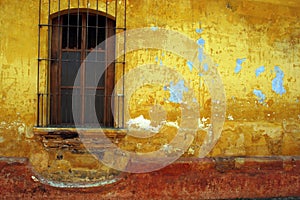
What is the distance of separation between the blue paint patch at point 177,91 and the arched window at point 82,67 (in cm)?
84

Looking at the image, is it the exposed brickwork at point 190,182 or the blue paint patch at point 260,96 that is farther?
the blue paint patch at point 260,96

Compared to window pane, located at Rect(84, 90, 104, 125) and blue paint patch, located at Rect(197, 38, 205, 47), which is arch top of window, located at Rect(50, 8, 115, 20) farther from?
blue paint patch, located at Rect(197, 38, 205, 47)

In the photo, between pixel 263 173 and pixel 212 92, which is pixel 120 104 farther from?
pixel 263 173

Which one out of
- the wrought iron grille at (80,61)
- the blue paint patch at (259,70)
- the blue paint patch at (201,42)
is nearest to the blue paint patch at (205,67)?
the blue paint patch at (201,42)

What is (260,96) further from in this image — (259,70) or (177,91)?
(177,91)

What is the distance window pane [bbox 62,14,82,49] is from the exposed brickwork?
1.68 metres

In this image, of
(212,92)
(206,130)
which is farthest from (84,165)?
(212,92)

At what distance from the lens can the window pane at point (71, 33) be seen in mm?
4641

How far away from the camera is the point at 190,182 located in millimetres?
4590

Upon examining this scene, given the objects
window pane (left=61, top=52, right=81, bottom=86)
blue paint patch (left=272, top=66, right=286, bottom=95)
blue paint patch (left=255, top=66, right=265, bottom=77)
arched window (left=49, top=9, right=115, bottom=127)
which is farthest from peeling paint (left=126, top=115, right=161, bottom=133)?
blue paint patch (left=272, top=66, right=286, bottom=95)

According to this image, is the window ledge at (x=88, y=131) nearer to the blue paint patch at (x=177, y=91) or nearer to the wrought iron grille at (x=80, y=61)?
the wrought iron grille at (x=80, y=61)

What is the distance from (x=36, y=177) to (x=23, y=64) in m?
1.49

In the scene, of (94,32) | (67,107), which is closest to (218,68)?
(94,32)

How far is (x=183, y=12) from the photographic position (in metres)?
4.75
